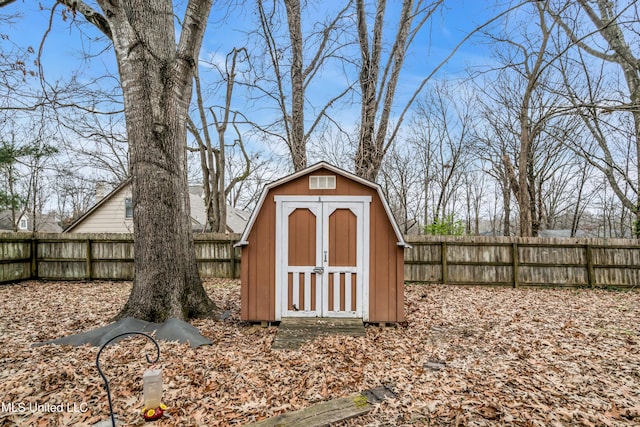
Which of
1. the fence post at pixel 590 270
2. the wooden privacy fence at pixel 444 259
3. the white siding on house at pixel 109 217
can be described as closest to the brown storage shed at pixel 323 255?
the wooden privacy fence at pixel 444 259

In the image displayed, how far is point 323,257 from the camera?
5.30m

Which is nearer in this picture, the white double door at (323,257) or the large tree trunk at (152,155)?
the large tree trunk at (152,155)

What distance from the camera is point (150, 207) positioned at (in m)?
4.69

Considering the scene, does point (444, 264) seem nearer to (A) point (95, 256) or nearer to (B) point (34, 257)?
(A) point (95, 256)

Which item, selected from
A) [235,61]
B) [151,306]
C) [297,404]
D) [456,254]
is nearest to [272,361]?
[297,404]

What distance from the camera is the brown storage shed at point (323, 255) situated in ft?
17.4

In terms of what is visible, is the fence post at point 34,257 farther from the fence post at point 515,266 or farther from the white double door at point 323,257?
the fence post at point 515,266

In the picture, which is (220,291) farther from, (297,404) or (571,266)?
(571,266)

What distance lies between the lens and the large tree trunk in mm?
4688

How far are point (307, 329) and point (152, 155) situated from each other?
3.55 metres

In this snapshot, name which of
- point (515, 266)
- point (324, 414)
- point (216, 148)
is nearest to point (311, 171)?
point (324, 414)

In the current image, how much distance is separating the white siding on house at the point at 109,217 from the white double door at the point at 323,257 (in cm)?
1269

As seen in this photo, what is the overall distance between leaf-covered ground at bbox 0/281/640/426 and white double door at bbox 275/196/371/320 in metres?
0.69

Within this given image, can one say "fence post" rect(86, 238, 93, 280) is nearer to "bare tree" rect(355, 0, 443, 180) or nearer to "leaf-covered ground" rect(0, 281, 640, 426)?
"leaf-covered ground" rect(0, 281, 640, 426)
